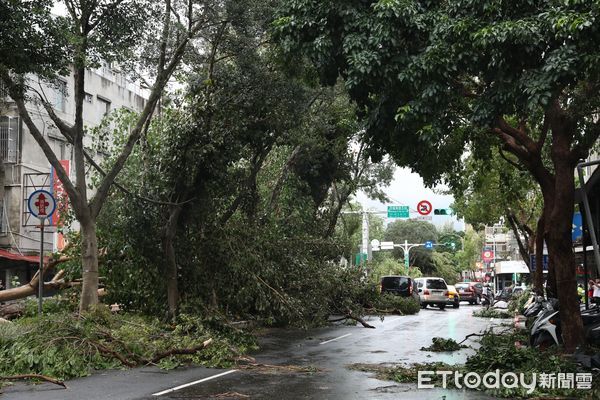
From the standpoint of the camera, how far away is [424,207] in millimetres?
41469

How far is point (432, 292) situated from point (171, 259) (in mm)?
25688

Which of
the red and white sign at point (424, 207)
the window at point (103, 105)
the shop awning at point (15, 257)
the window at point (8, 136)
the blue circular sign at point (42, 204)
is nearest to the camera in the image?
the blue circular sign at point (42, 204)

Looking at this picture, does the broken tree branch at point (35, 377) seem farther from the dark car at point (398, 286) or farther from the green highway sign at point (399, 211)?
the green highway sign at point (399, 211)

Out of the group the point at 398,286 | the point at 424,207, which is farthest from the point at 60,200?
the point at 424,207

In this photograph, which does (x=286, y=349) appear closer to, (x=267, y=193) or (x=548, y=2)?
(x=548, y=2)

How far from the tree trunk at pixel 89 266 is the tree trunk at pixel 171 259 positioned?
229cm

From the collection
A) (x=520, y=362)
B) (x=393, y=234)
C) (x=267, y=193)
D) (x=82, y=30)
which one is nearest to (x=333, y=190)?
(x=267, y=193)

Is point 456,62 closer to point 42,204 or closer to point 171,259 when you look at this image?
point 42,204

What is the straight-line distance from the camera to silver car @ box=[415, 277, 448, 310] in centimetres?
3906

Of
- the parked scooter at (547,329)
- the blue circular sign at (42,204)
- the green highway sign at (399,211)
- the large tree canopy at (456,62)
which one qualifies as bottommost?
the parked scooter at (547,329)

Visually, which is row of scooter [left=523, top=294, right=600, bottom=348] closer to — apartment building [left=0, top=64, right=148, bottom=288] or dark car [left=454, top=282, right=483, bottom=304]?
apartment building [left=0, top=64, right=148, bottom=288]

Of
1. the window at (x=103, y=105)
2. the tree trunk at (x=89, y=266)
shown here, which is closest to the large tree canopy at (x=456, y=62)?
the tree trunk at (x=89, y=266)

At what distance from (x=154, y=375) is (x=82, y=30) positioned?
7588 millimetres

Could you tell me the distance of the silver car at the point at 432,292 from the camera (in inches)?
1538
